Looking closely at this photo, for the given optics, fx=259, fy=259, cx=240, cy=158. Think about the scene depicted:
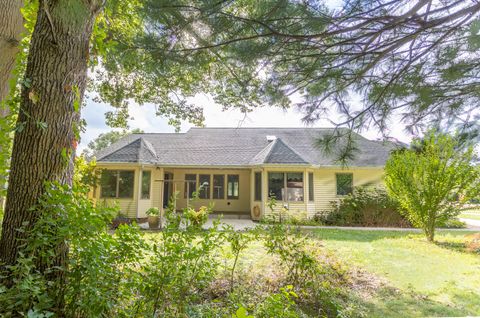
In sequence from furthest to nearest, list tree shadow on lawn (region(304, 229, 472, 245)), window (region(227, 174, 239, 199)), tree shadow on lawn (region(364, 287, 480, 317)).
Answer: window (region(227, 174, 239, 199)), tree shadow on lawn (region(304, 229, 472, 245)), tree shadow on lawn (region(364, 287, 480, 317))

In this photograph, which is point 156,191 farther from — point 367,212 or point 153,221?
point 367,212

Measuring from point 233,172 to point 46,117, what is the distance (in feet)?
44.4

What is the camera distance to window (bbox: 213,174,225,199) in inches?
619

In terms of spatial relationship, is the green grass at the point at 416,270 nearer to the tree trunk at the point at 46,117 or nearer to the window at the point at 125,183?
the tree trunk at the point at 46,117

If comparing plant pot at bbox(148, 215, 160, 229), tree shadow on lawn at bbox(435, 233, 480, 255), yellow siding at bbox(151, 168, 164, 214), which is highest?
yellow siding at bbox(151, 168, 164, 214)

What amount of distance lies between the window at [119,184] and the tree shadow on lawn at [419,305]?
11539mm

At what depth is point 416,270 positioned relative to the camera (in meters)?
5.74

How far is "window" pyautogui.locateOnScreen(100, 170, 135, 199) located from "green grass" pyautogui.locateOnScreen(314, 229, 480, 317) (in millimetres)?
9425

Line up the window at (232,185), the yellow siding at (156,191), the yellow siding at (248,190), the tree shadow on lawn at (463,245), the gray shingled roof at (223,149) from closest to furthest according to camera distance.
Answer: the tree shadow on lawn at (463,245) → the yellow siding at (248,190) → the gray shingled roof at (223,149) → the yellow siding at (156,191) → the window at (232,185)

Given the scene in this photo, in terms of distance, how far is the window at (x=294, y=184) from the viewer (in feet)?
43.4

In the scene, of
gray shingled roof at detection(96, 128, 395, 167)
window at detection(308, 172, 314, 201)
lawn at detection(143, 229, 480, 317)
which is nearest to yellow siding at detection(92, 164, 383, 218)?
window at detection(308, 172, 314, 201)

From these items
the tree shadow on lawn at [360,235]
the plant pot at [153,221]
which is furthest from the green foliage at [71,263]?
the plant pot at [153,221]

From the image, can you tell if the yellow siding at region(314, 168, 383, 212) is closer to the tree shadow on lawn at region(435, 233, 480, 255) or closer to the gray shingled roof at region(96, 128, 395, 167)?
the gray shingled roof at region(96, 128, 395, 167)

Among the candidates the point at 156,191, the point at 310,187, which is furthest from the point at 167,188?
the point at 310,187
